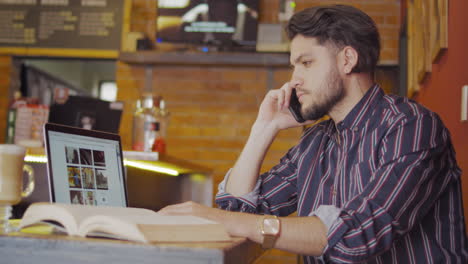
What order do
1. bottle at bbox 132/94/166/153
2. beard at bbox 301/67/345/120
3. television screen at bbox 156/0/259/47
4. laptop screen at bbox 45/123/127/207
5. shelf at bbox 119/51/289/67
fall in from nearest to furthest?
1. laptop screen at bbox 45/123/127/207
2. beard at bbox 301/67/345/120
3. bottle at bbox 132/94/166/153
4. shelf at bbox 119/51/289/67
5. television screen at bbox 156/0/259/47

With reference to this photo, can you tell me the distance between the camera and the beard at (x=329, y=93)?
1.53 m

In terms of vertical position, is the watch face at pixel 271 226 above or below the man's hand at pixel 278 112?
below

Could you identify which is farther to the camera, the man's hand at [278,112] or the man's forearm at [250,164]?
the man's hand at [278,112]

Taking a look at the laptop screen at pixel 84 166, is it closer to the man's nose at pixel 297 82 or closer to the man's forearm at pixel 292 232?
the man's forearm at pixel 292 232

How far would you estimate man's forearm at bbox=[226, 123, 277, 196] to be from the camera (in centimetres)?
155

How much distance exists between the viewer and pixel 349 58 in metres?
1.55

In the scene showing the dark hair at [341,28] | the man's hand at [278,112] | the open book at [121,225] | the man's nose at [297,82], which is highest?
the dark hair at [341,28]

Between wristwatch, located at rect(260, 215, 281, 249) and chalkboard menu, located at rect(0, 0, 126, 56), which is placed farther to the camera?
chalkboard menu, located at rect(0, 0, 126, 56)

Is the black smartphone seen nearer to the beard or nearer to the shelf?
the beard

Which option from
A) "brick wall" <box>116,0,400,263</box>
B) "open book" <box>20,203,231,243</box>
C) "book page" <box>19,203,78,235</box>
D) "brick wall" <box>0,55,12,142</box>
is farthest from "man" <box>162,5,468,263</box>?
"brick wall" <box>0,55,12,142</box>

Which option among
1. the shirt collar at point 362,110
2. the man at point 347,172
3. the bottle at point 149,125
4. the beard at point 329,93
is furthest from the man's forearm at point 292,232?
the bottle at point 149,125

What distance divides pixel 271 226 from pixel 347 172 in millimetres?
405

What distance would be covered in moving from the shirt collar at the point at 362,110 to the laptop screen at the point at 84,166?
58cm

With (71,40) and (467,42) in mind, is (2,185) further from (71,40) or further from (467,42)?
(71,40)
